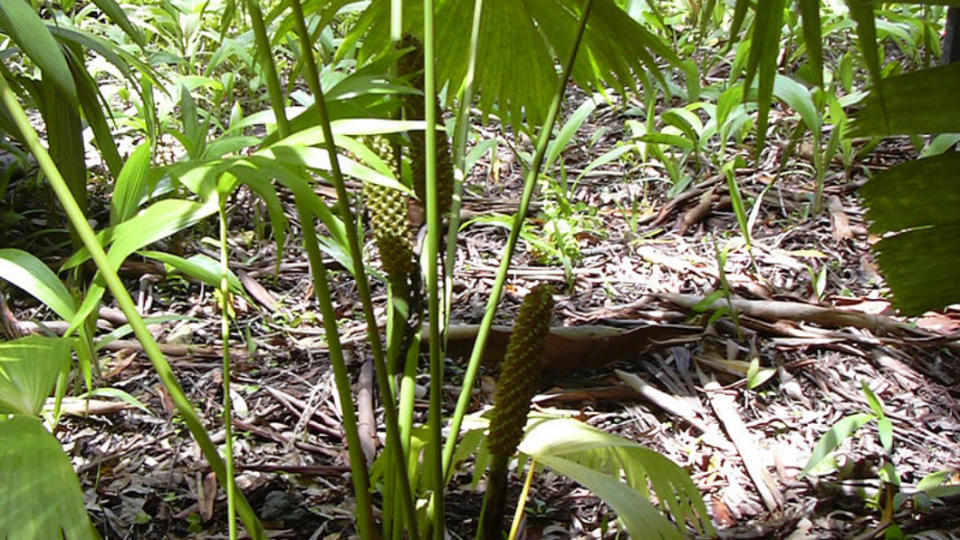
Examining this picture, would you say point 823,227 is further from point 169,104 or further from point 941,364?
point 169,104

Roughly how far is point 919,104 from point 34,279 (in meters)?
0.73

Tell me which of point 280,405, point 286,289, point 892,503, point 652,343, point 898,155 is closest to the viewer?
point 892,503

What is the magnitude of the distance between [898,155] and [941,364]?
752 mm

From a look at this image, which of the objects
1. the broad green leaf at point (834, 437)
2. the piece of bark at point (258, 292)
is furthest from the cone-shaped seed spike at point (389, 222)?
the piece of bark at point (258, 292)

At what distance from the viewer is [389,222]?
2.38ft

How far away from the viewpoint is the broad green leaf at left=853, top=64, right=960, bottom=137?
0.57m

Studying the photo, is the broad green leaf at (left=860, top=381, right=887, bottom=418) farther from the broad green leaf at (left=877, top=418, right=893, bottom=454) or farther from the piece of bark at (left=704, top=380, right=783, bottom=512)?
the piece of bark at (left=704, top=380, right=783, bottom=512)

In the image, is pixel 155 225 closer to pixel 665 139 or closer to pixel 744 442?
pixel 744 442

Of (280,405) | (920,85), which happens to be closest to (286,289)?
(280,405)

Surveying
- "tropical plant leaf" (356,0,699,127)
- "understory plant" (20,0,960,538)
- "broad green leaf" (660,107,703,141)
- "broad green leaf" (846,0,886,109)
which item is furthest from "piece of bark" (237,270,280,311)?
"broad green leaf" (846,0,886,109)

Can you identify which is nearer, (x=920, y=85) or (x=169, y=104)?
(x=920, y=85)

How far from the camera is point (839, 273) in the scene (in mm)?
1474

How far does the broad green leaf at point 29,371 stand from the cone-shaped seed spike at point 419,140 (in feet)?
1.01

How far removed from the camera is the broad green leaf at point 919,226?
0.59 meters
